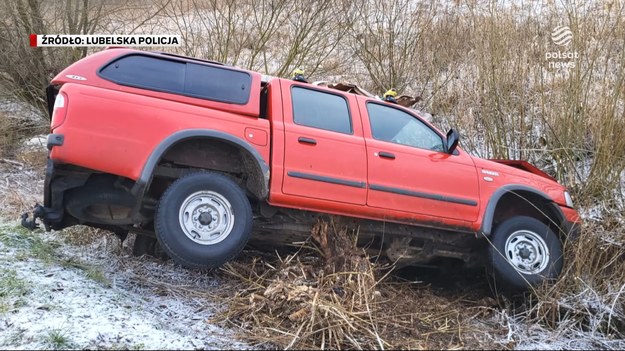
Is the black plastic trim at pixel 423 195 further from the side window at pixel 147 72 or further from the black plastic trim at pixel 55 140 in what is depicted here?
the black plastic trim at pixel 55 140

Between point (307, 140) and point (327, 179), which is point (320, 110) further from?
point (327, 179)

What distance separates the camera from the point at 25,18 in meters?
10.4

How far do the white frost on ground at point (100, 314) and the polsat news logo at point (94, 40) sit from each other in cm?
662

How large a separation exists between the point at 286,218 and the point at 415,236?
130 centimetres

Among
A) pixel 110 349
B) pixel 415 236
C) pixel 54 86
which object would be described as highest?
pixel 54 86

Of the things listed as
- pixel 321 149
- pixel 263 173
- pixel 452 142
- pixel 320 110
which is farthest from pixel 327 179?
pixel 452 142

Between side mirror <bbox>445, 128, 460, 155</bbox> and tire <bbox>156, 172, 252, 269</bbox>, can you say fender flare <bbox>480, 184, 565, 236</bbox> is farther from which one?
tire <bbox>156, 172, 252, 269</bbox>

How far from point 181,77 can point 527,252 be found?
373cm

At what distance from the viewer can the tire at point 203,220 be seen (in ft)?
13.4

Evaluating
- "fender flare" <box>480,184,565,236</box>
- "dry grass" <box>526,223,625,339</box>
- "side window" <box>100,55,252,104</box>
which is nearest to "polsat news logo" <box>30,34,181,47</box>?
"side window" <box>100,55,252,104</box>

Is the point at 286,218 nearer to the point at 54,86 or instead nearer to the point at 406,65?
the point at 54,86

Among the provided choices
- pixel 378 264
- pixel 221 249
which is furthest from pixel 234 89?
pixel 378 264

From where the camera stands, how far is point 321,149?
4.62 meters

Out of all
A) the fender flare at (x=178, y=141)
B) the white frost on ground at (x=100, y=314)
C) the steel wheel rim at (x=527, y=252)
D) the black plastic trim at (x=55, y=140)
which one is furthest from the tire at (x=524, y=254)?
the black plastic trim at (x=55, y=140)
